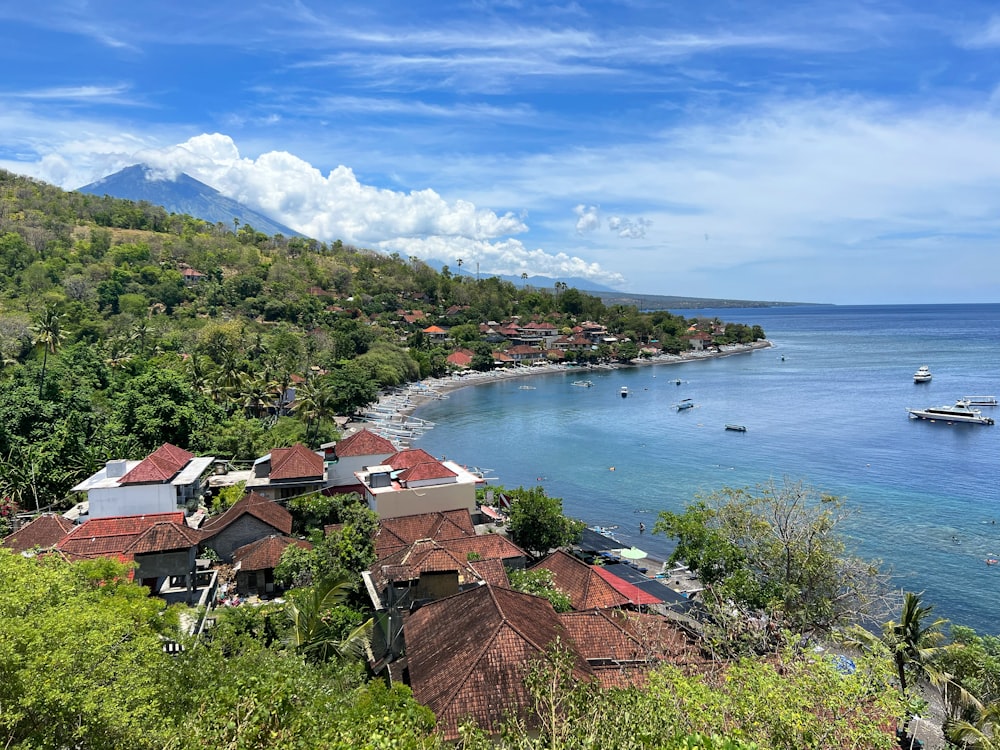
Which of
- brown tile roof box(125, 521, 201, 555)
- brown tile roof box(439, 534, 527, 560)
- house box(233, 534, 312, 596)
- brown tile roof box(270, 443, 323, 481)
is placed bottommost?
house box(233, 534, 312, 596)

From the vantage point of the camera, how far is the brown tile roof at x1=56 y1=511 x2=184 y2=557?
63.1ft

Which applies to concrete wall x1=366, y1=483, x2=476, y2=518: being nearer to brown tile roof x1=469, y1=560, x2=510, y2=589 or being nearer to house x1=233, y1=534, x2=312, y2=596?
house x1=233, y1=534, x2=312, y2=596

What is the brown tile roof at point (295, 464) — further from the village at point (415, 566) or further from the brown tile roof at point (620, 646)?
the brown tile roof at point (620, 646)

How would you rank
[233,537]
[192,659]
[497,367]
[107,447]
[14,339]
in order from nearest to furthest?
[192,659], [233,537], [107,447], [14,339], [497,367]

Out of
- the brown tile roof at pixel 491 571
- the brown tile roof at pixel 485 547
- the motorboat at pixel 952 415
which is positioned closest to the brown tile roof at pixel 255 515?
the brown tile roof at pixel 485 547

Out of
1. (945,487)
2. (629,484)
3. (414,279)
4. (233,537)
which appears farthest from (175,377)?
(414,279)

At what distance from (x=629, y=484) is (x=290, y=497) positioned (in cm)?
2047

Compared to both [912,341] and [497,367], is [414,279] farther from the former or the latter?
[912,341]

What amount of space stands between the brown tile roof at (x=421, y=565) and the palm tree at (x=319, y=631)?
2040 mm

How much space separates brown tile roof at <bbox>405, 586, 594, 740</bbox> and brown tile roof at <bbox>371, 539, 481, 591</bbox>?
1.85 m

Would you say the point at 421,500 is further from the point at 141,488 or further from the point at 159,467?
the point at 141,488

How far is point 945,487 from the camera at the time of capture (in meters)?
35.8

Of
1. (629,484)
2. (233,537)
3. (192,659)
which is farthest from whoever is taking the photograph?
(629,484)

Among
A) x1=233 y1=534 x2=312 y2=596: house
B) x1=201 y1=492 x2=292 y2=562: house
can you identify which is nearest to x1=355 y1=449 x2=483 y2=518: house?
x1=201 y1=492 x2=292 y2=562: house
